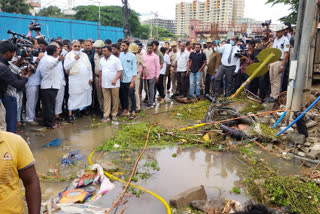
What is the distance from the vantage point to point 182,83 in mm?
9461

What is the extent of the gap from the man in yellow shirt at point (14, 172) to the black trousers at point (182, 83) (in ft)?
26.0

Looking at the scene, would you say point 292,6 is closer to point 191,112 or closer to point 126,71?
point 191,112

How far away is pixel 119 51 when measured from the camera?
6973 mm

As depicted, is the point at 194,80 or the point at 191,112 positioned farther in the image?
the point at 194,80

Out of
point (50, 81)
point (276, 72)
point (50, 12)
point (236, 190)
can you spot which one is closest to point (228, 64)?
point (276, 72)

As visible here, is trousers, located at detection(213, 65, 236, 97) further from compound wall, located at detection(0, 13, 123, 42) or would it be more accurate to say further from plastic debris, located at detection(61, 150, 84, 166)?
compound wall, located at detection(0, 13, 123, 42)

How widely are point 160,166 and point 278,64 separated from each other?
4.84 m

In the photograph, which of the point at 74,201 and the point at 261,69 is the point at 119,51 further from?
the point at 74,201

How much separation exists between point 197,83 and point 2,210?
7863 mm

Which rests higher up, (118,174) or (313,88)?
(313,88)

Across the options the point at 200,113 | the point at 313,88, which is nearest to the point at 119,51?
the point at 200,113

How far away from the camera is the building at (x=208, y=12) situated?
78.7 m

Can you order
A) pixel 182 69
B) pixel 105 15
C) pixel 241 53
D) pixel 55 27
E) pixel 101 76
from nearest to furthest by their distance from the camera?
pixel 101 76 → pixel 241 53 → pixel 182 69 → pixel 55 27 → pixel 105 15

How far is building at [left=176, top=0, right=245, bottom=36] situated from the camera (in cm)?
7866
